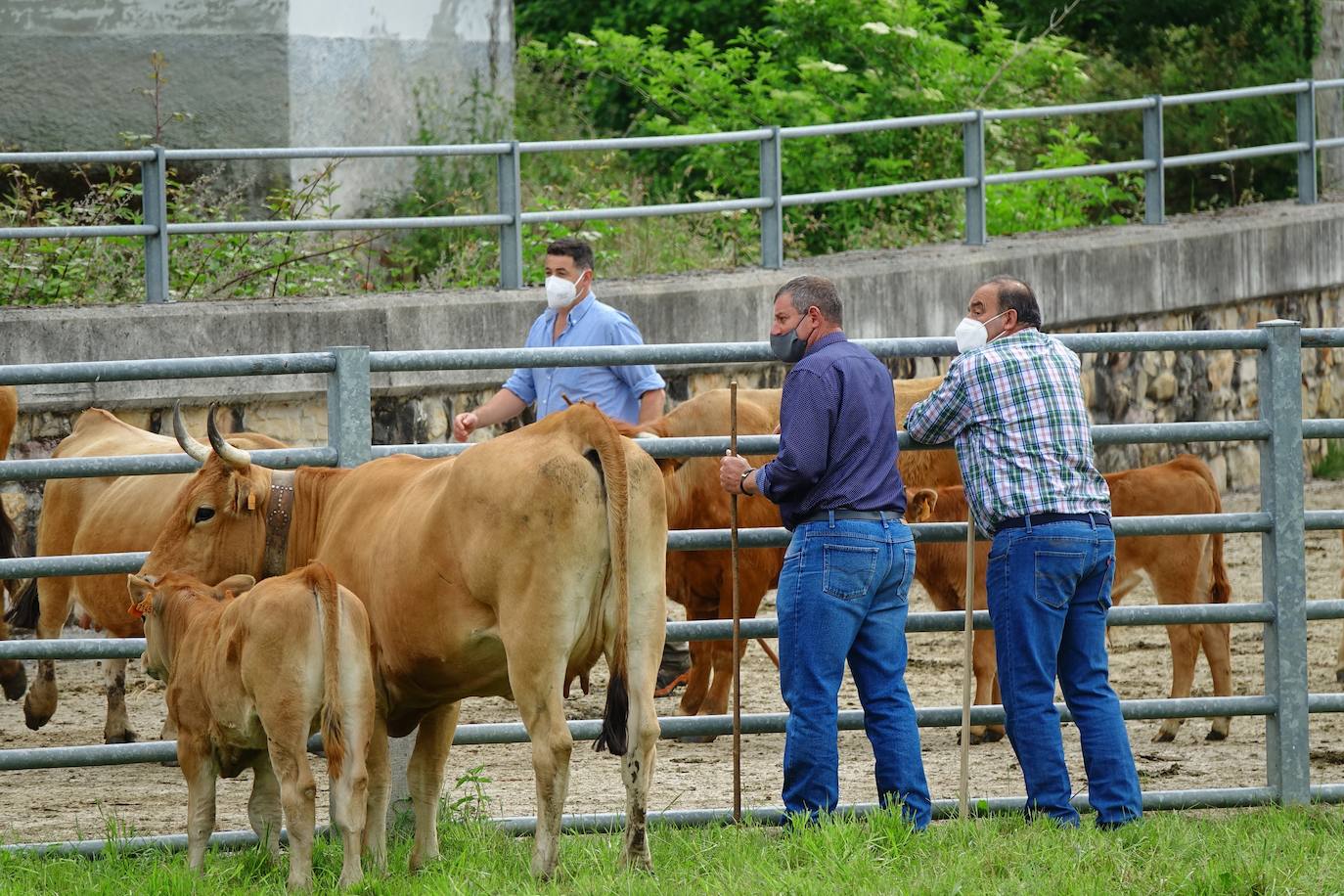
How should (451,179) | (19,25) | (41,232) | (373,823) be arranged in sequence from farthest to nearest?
1. (451,179)
2. (19,25)
3. (41,232)
4. (373,823)

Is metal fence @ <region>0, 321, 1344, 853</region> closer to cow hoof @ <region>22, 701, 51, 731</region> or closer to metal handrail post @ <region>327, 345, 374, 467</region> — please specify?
metal handrail post @ <region>327, 345, 374, 467</region>

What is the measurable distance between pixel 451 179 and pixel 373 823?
904 centimetres

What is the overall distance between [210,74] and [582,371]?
20.2 ft

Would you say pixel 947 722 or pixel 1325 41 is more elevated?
pixel 1325 41

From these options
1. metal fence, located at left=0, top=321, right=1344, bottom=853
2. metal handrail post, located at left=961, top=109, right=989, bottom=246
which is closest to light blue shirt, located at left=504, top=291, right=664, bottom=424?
metal fence, located at left=0, top=321, right=1344, bottom=853

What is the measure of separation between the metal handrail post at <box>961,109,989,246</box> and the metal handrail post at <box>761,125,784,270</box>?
1726 mm

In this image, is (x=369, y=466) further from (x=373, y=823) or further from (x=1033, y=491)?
(x=1033, y=491)

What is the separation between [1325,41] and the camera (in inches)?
720

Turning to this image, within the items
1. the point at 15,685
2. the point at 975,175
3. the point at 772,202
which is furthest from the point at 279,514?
the point at 975,175

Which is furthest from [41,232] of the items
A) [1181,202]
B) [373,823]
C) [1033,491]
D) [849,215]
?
[1181,202]

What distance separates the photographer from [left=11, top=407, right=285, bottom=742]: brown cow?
28.2 ft

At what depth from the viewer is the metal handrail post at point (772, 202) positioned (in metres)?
12.5

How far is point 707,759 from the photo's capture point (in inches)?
329

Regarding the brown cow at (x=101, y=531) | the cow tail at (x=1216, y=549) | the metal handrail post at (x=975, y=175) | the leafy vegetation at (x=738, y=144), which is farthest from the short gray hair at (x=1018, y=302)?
the metal handrail post at (x=975, y=175)
